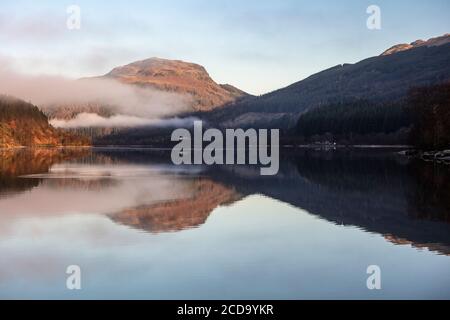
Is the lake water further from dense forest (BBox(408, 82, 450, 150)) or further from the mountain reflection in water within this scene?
dense forest (BBox(408, 82, 450, 150))

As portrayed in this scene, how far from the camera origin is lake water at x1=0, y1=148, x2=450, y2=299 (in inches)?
742

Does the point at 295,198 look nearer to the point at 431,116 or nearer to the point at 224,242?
the point at 224,242

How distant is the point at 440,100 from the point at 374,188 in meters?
63.4

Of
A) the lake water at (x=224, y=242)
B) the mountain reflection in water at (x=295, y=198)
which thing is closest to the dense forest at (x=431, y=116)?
the mountain reflection in water at (x=295, y=198)

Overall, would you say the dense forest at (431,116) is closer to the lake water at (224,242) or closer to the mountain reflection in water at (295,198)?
the mountain reflection in water at (295,198)

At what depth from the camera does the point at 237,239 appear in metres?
28.0

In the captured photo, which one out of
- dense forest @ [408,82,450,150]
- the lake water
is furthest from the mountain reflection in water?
dense forest @ [408,82,450,150]

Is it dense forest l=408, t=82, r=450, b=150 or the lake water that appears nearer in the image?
the lake water

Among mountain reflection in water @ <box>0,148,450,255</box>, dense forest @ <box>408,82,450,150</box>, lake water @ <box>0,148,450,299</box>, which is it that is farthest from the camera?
dense forest @ <box>408,82,450,150</box>

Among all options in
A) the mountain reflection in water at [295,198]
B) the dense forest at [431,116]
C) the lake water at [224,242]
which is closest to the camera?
the lake water at [224,242]

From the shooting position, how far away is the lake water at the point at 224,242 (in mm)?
18859
